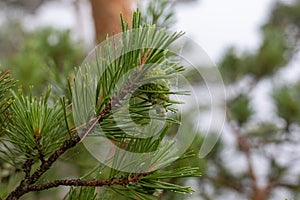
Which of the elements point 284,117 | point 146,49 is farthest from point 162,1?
point 284,117

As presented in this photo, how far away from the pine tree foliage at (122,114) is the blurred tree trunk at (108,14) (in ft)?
1.13

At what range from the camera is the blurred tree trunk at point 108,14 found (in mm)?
652

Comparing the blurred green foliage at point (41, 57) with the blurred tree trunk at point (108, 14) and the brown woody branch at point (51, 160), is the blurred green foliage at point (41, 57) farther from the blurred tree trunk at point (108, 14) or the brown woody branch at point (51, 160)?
the brown woody branch at point (51, 160)

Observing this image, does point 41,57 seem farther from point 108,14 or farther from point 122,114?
point 122,114

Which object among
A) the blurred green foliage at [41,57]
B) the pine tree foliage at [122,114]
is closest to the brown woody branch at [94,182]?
the pine tree foliage at [122,114]

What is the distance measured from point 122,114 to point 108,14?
0.39 metres

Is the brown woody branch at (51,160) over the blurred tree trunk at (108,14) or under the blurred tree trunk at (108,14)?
under

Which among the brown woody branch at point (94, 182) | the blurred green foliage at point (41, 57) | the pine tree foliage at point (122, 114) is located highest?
the blurred green foliage at point (41, 57)

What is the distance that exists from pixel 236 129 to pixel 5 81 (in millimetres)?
983

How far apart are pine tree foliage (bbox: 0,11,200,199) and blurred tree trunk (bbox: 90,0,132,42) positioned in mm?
344

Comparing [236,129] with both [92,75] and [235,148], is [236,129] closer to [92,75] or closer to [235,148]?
[235,148]

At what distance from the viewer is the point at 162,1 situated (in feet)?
1.16

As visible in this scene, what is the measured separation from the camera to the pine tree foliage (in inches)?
11.3

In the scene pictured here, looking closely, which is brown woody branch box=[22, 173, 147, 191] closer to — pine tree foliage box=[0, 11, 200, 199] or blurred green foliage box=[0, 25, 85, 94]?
pine tree foliage box=[0, 11, 200, 199]
